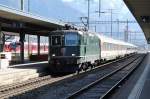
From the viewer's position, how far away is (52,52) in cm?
2764

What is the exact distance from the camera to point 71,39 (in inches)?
1093

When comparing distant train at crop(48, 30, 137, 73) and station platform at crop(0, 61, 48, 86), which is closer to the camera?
station platform at crop(0, 61, 48, 86)

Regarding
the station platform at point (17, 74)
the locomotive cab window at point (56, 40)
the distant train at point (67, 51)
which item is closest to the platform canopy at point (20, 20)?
the locomotive cab window at point (56, 40)

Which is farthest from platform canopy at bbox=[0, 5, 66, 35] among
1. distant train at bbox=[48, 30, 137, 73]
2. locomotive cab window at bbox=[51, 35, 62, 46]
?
distant train at bbox=[48, 30, 137, 73]

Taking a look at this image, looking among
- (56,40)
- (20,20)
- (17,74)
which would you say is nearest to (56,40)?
(56,40)

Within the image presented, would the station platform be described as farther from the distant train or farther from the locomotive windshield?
the locomotive windshield

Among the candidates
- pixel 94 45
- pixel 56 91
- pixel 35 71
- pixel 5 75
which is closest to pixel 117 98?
pixel 56 91

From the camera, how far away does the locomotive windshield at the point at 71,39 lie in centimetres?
2761

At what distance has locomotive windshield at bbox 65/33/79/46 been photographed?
27.6 meters

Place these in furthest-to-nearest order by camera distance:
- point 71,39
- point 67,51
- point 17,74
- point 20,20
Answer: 1. point 20,20
2. point 71,39
3. point 67,51
4. point 17,74

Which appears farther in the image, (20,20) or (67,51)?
(20,20)

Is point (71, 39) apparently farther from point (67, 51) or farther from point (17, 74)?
point (17, 74)

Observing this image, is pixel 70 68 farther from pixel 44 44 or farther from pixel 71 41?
pixel 44 44

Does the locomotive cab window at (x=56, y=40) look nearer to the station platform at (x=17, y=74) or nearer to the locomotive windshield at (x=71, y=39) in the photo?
the locomotive windshield at (x=71, y=39)
